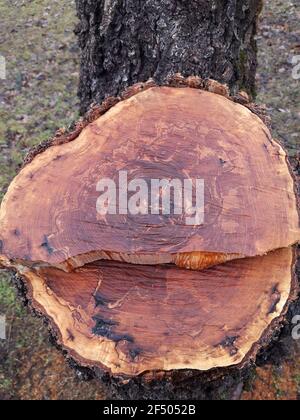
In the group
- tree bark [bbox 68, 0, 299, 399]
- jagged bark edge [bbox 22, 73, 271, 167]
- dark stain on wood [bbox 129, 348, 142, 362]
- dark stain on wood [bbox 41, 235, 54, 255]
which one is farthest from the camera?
tree bark [bbox 68, 0, 299, 399]

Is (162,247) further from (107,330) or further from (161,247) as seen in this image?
(107,330)

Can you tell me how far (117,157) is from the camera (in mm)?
1784

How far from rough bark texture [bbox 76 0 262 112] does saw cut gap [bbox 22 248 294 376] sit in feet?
3.30

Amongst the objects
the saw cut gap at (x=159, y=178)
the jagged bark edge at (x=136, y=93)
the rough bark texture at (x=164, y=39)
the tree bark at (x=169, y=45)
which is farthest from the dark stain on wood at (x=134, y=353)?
the rough bark texture at (x=164, y=39)

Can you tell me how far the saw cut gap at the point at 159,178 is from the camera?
1.63 m

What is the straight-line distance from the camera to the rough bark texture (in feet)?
6.89

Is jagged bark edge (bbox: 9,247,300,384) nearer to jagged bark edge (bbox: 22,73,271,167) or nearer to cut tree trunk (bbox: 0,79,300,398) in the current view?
cut tree trunk (bbox: 0,79,300,398)

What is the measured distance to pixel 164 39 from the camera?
2.15m

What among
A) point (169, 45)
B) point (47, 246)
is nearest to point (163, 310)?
point (47, 246)

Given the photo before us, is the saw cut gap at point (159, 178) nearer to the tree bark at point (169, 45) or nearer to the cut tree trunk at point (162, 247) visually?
the cut tree trunk at point (162, 247)

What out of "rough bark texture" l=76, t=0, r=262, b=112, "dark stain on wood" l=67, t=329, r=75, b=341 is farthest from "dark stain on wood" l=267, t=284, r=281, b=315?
"rough bark texture" l=76, t=0, r=262, b=112

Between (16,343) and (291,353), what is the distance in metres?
1.62
